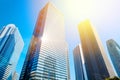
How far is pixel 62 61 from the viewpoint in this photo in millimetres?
107750

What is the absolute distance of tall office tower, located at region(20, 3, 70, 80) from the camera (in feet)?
265

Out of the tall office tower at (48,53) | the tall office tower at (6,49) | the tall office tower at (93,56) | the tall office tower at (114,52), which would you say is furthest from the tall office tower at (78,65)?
the tall office tower at (6,49)

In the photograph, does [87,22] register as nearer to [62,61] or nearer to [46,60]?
[62,61]

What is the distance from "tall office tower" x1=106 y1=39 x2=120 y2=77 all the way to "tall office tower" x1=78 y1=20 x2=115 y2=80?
76.0 meters

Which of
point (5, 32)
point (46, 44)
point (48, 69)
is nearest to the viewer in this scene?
point (48, 69)

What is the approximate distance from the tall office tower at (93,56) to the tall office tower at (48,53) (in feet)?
82.0

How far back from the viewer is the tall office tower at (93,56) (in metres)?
98.8

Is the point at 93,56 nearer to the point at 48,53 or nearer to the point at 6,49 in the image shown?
the point at 48,53

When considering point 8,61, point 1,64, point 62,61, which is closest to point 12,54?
point 8,61

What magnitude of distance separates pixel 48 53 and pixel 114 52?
13360cm

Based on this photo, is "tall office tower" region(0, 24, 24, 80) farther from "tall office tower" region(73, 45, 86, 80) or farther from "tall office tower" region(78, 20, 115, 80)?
"tall office tower" region(78, 20, 115, 80)

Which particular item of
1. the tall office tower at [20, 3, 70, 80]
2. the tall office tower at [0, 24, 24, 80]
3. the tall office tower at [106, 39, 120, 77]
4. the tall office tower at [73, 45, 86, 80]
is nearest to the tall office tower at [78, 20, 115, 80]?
the tall office tower at [20, 3, 70, 80]

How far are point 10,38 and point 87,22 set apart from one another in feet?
368

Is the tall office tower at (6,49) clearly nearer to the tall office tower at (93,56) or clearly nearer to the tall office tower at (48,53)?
the tall office tower at (48,53)
